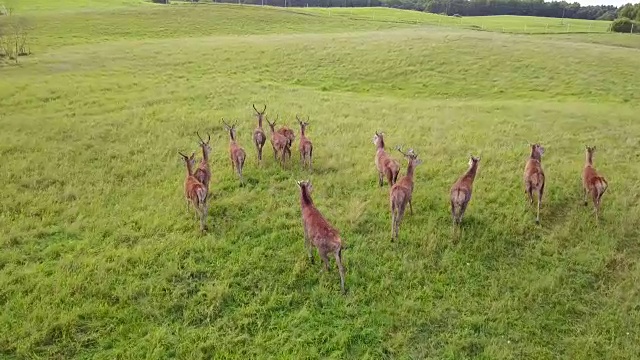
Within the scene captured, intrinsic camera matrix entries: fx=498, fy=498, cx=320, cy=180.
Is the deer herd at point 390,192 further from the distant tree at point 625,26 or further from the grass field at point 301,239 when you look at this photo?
the distant tree at point 625,26

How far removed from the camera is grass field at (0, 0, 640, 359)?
801cm

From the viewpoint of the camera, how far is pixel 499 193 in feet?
42.3

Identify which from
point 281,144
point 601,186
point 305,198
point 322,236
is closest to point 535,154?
point 601,186

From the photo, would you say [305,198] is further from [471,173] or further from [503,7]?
[503,7]

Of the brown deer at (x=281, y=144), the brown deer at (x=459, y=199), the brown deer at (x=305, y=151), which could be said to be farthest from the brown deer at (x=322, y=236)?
the brown deer at (x=281, y=144)

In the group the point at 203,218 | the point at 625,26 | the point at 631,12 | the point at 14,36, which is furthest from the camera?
the point at 631,12

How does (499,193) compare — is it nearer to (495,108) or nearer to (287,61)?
(495,108)

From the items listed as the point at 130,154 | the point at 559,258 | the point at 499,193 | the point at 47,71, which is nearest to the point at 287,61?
the point at 47,71

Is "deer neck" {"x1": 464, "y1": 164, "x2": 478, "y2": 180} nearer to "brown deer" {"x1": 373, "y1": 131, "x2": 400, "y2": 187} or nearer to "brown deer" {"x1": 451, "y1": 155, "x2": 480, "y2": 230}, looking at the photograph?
"brown deer" {"x1": 451, "y1": 155, "x2": 480, "y2": 230}

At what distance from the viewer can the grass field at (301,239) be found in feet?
26.3

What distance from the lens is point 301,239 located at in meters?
10.6

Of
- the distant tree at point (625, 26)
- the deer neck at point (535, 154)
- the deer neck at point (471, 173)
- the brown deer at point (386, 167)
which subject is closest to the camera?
the deer neck at point (471, 173)

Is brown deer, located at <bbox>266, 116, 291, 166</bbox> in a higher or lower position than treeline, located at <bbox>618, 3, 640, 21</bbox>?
lower

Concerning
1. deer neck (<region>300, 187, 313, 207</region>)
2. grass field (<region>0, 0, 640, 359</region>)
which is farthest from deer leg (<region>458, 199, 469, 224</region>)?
deer neck (<region>300, 187, 313, 207</region>)
